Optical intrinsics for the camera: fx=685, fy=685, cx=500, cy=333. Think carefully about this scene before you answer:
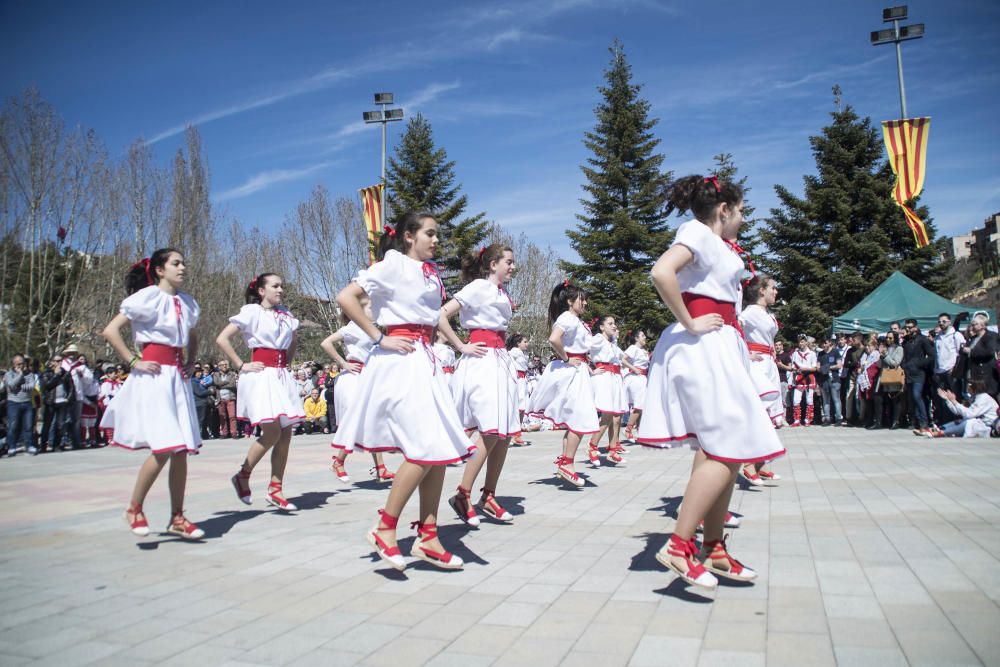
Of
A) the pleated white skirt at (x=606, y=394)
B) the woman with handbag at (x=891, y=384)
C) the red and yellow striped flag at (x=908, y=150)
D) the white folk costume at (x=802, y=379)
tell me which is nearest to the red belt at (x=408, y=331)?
the pleated white skirt at (x=606, y=394)

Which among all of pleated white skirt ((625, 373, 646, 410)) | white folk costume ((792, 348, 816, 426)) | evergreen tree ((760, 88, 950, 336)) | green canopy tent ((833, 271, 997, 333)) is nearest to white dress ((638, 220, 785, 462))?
→ pleated white skirt ((625, 373, 646, 410))

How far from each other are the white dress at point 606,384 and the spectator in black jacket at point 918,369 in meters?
7.44

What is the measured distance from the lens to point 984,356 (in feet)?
40.9

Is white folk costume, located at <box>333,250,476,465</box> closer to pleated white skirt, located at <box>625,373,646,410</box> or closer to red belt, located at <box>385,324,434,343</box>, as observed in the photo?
red belt, located at <box>385,324,434,343</box>

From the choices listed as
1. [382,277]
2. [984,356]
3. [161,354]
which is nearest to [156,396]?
[161,354]

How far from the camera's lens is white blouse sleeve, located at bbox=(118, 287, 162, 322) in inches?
202

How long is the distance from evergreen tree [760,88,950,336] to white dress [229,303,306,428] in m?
29.7

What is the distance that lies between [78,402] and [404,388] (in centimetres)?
1474

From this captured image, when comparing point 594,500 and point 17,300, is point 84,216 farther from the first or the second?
point 594,500

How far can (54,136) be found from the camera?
23844mm

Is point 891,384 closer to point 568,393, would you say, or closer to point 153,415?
point 568,393

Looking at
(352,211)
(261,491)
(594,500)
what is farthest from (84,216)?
(594,500)

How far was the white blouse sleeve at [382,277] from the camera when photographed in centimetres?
421

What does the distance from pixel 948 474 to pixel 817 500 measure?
7.92 ft
